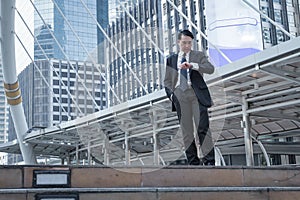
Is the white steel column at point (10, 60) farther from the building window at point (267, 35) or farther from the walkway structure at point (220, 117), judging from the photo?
the building window at point (267, 35)

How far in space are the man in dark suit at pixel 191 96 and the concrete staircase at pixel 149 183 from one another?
660mm

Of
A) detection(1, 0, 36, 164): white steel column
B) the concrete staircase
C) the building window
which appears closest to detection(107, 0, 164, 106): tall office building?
the concrete staircase

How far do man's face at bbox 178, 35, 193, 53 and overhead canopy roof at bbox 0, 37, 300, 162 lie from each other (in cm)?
340

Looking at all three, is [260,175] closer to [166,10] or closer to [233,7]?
[233,7]

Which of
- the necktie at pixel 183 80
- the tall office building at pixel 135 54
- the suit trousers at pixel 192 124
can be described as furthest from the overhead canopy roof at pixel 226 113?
the necktie at pixel 183 80

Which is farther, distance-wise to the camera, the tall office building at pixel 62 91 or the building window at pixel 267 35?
the building window at pixel 267 35

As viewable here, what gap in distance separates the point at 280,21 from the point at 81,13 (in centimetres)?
2911

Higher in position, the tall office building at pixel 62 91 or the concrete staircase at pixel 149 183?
the tall office building at pixel 62 91

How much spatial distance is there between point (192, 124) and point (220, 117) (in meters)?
8.00

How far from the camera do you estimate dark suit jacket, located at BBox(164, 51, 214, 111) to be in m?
5.09

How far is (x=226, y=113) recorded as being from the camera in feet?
46.3

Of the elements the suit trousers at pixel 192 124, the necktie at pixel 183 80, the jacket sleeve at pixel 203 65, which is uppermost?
the jacket sleeve at pixel 203 65

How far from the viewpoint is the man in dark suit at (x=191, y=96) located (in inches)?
201

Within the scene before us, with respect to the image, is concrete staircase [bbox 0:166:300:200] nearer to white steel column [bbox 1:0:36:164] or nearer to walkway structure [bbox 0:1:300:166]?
walkway structure [bbox 0:1:300:166]
